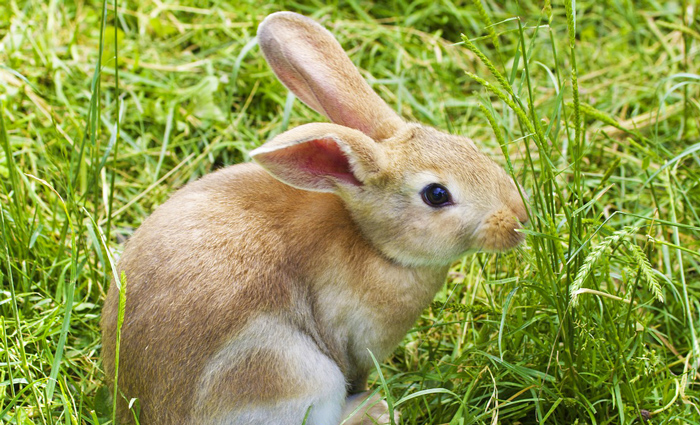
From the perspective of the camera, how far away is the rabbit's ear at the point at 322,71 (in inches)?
167

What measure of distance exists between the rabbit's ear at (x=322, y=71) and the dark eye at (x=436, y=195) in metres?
0.45

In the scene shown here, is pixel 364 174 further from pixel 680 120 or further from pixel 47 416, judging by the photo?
pixel 680 120

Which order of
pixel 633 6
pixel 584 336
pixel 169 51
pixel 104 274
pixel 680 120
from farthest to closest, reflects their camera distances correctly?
pixel 633 6, pixel 169 51, pixel 680 120, pixel 104 274, pixel 584 336

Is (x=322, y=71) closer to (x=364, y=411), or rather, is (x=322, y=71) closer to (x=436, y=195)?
(x=436, y=195)

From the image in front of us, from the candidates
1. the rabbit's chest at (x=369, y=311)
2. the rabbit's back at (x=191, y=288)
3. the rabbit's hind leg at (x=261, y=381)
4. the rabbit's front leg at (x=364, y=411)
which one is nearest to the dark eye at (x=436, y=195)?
the rabbit's chest at (x=369, y=311)

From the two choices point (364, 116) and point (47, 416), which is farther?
point (364, 116)

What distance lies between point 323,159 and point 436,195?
1.77 ft

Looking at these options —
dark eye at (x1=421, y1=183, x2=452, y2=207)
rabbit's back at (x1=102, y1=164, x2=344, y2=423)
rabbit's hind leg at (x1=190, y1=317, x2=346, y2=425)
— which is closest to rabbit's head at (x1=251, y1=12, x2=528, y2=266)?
dark eye at (x1=421, y1=183, x2=452, y2=207)

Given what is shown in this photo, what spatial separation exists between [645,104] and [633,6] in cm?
132

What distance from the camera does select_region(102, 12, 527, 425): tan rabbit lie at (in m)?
3.69

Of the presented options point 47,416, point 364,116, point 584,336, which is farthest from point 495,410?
point 47,416

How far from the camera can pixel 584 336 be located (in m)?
3.78

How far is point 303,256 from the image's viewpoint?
13.1ft

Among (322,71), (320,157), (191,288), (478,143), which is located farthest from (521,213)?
(478,143)
